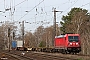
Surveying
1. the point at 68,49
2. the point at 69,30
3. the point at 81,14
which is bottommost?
the point at 68,49

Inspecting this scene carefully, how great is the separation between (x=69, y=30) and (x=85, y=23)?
453 centimetres

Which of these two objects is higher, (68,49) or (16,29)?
(16,29)

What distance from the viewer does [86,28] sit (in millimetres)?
63406

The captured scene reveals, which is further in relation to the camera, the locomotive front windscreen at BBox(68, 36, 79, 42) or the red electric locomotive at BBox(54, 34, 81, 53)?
the locomotive front windscreen at BBox(68, 36, 79, 42)

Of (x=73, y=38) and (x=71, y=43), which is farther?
(x=73, y=38)

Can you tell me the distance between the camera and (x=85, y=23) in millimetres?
63906

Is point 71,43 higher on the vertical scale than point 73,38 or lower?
lower

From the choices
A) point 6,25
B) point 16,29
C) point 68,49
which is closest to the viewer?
point 68,49

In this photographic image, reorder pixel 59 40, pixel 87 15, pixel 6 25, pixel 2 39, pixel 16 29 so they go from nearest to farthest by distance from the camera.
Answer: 1. pixel 59 40
2. pixel 87 15
3. pixel 6 25
4. pixel 16 29
5. pixel 2 39

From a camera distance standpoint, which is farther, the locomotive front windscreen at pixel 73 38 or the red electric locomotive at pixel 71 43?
the locomotive front windscreen at pixel 73 38

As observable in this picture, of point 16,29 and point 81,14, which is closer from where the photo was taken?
point 81,14

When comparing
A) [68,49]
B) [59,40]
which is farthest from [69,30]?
[68,49]

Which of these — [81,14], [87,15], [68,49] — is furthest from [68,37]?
[87,15]

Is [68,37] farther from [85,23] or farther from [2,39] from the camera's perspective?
[2,39]
